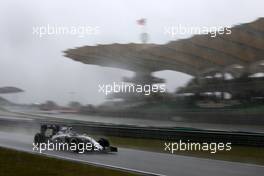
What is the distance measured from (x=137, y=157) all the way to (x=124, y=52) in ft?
25.2

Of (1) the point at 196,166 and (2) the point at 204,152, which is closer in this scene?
(1) the point at 196,166

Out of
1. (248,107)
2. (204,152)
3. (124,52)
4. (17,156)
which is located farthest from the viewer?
(248,107)

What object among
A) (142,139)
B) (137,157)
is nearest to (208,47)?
(142,139)

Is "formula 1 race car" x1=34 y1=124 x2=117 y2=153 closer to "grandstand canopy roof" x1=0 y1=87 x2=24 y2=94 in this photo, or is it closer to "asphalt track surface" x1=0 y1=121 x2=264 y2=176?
"asphalt track surface" x1=0 y1=121 x2=264 y2=176

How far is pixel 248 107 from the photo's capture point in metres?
21.1

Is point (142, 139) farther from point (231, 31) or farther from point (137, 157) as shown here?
point (231, 31)

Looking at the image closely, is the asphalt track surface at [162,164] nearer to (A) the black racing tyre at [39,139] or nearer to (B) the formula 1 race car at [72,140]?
(B) the formula 1 race car at [72,140]

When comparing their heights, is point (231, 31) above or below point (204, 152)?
above

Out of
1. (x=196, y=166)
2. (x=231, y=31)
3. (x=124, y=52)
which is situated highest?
(x=231, y=31)

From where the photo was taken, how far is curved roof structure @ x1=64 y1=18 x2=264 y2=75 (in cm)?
1805

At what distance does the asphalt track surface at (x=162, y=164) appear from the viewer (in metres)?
9.55

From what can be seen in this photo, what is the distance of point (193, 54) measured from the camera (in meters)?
21.0

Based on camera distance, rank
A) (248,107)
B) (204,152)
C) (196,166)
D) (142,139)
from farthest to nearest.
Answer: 1. (248,107)
2. (142,139)
3. (204,152)
4. (196,166)

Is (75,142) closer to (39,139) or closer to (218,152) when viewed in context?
(39,139)
